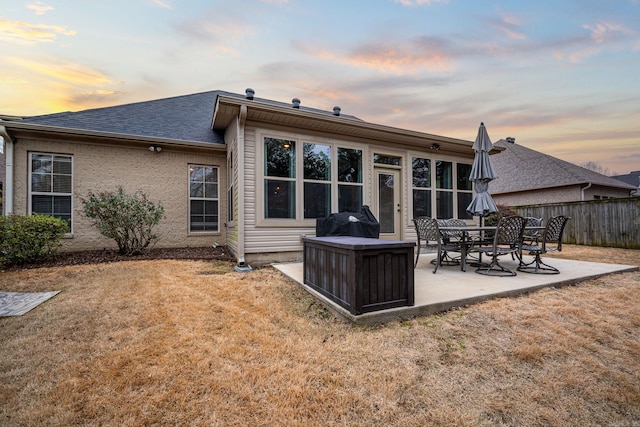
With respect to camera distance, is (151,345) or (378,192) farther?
(378,192)

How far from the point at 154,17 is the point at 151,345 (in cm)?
729

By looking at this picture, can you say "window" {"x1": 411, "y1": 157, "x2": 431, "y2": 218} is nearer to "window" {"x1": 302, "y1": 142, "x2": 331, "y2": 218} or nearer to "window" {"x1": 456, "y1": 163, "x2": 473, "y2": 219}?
"window" {"x1": 456, "y1": 163, "x2": 473, "y2": 219}

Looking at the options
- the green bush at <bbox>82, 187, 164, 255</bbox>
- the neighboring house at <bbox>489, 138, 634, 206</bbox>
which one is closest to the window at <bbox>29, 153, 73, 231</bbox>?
the green bush at <bbox>82, 187, 164, 255</bbox>

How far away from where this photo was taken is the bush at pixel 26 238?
4.95 metres

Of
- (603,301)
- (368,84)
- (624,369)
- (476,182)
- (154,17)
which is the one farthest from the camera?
(368,84)

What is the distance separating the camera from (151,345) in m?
2.18

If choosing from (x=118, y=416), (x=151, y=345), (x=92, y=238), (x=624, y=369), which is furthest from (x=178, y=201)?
(x=624, y=369)

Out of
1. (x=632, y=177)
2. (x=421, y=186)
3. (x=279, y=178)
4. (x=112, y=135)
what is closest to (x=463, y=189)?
(x=421, y=186)

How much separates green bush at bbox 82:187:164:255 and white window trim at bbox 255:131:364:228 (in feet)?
8.93

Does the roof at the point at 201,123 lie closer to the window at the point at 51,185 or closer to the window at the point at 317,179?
the window at the point at 317,179

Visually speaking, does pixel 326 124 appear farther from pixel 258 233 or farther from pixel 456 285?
pixel 456 285

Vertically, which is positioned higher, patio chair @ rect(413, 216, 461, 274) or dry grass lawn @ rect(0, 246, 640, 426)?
patio chair @ rect(413, 216, 461, 274)

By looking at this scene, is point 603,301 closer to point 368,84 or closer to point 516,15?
point 516,15

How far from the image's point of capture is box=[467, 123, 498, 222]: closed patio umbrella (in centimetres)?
518
